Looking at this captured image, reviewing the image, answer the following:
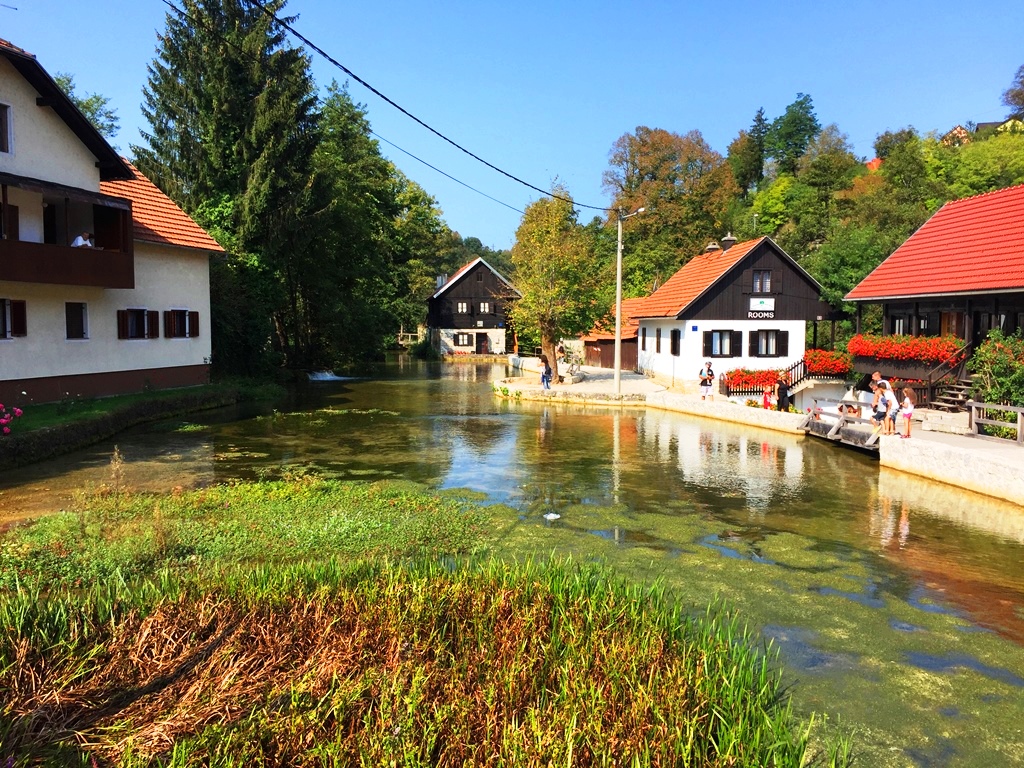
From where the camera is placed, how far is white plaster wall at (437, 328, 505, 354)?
72.0 meters

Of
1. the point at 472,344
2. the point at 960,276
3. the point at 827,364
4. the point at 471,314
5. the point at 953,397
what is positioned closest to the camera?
the point at 953,397

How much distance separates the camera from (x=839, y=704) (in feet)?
21.0

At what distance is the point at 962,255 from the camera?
26.0 meters

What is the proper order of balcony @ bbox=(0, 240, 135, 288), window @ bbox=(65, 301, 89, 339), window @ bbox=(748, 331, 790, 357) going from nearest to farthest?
balcony @ bbox=(0, 240, 135, 288)
window @ bbox=(65, 301, 89, 339)
window @ bbox=(748, 331, 790, 357)

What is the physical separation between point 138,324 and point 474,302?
45.6 m

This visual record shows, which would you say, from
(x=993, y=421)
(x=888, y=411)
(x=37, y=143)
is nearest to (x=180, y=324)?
(x=37, y=143)

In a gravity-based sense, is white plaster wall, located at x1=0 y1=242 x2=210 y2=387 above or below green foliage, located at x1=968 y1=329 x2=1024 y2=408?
above

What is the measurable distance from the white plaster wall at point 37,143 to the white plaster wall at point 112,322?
352cm

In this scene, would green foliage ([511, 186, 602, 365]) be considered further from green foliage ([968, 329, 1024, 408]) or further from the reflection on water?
green foliage ([968, 329, 1024, 408])

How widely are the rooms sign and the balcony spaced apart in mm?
28825

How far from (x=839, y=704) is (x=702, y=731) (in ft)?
6.73

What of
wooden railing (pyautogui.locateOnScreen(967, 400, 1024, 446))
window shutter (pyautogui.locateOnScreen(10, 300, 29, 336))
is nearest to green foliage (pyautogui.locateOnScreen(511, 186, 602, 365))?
wooden railing (pyautogui.locateOnScreen(967, 400, 1024, 446))

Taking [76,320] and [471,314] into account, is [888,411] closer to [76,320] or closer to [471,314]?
[76,320]

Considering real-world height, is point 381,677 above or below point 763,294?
below
